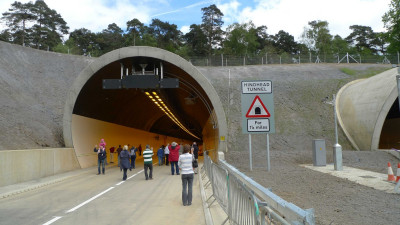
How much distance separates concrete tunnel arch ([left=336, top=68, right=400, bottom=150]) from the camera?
82.0 feet

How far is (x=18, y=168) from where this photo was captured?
1456cm

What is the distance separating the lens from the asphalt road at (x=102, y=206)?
7789 mm

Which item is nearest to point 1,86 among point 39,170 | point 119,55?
point 119,55

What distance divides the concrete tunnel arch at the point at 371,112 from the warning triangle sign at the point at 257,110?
17192 mm

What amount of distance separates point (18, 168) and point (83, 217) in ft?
27.5

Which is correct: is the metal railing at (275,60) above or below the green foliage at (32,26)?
below

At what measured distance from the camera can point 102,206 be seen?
372 inches

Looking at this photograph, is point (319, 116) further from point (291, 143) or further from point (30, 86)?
point (30, 86)

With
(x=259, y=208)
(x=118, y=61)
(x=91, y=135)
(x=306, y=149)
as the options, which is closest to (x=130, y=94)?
(x=91, y=135)

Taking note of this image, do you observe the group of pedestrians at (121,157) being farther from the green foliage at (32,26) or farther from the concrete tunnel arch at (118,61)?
the green foliage at (32,26)

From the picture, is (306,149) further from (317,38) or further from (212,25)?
(212,25)

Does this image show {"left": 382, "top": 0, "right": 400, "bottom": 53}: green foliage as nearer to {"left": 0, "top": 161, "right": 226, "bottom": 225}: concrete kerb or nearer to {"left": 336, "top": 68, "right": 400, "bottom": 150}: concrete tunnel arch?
{"left": 336, "top": 68, "right": 400, "bottom": 150}: concrete tunnel arch

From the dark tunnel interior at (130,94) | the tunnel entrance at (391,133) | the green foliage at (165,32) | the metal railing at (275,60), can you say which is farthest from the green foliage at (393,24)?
the green foliage at (165,32)

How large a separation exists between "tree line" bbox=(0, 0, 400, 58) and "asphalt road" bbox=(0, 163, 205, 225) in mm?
60645
